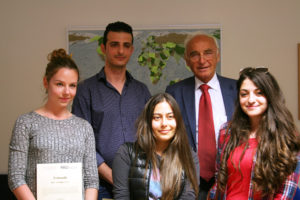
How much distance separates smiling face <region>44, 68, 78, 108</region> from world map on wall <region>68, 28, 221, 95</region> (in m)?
1.56

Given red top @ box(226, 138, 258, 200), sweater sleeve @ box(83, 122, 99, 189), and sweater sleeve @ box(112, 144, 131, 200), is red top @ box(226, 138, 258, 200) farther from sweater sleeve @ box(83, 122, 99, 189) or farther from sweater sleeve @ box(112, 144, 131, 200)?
sweater sleeve @ box(83, 122, 99, 189)

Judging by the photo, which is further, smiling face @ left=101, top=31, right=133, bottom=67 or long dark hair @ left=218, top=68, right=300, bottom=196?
smiling face @ left=101, top=31, right=133, bottom=67

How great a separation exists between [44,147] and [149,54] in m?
1.98

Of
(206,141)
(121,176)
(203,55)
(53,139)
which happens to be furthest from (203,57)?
(53,139)

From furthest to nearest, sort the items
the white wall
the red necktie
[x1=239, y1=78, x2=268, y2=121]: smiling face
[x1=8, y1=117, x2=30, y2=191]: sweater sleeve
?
the white wall
the red necktie
[x1=239, y1=78, x2=268, y2=121]: smiling face
[x1=8, y1=117, x2=30, y2=191]: sweater sleeve

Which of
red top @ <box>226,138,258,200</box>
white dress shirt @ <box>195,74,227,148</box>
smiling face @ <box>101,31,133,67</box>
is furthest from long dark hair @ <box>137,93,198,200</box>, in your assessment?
smiling face @ <box>101,31,133,67</box>

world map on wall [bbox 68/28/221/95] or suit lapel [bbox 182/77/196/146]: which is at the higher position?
world map on wall [bbox 68/28/221/95]

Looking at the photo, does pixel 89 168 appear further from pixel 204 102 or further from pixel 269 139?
pixel 269 139

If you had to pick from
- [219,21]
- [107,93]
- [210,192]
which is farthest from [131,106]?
[219,21]

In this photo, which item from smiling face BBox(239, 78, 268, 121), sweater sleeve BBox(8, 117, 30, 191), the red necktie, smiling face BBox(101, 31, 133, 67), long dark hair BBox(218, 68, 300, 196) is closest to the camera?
sweater sleeve BBox(8, 117, 30, 191)

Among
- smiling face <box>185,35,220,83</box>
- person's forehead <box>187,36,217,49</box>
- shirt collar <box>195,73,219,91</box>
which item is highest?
person's forehead <box>187,36,217,49</box>

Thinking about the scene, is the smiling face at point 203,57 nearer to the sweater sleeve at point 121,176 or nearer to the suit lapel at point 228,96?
the suit lapel at point 228,96

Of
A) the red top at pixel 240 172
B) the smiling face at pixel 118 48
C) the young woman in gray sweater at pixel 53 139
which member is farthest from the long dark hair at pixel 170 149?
the smiling face at pixel 118 48

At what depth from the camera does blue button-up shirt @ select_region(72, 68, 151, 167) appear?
7.79ft
